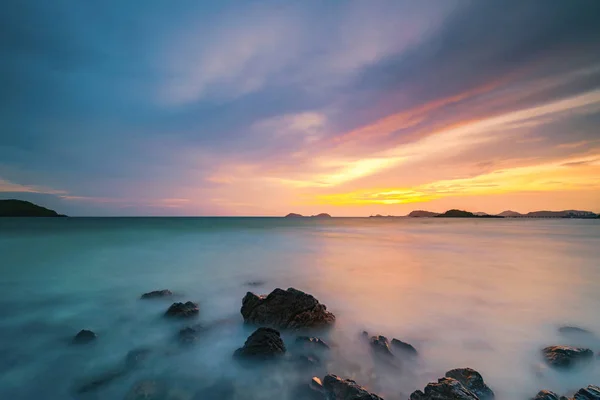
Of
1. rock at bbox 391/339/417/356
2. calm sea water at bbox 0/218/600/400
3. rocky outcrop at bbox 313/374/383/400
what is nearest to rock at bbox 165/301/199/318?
calm sea water at bbox 0/218/600/400

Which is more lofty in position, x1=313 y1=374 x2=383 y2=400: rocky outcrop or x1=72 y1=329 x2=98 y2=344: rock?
x1=313 y1=374 x2=383 y2=400: rocky outcrop

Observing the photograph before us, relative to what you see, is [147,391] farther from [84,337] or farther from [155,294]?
[155,294]

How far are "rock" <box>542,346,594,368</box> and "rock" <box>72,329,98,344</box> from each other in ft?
36.5

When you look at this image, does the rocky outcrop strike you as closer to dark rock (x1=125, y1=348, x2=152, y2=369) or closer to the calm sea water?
the calm sea water

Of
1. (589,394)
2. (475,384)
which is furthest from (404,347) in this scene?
(589,394)

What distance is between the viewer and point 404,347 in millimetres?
6453

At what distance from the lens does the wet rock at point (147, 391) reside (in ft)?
16.1

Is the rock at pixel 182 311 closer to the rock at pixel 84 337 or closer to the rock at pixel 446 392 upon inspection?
the rock at pixel 84 337

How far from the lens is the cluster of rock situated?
14.0 ft

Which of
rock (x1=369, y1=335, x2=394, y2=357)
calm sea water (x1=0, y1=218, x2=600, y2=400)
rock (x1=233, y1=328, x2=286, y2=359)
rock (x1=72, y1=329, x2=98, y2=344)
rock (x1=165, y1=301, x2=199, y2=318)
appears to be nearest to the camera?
calm sea water (x1=0, y1=218, x2=600, y2=400)

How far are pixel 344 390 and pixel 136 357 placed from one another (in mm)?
4955

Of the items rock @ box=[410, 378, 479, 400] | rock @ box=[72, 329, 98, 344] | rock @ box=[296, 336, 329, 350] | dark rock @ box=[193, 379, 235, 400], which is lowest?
dark rock @ box=[193, 379, 235, 400]

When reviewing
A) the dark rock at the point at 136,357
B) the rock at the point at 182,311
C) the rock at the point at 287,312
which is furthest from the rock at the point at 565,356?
the rock at the point at 182,311

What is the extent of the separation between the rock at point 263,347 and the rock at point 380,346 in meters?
2.22
